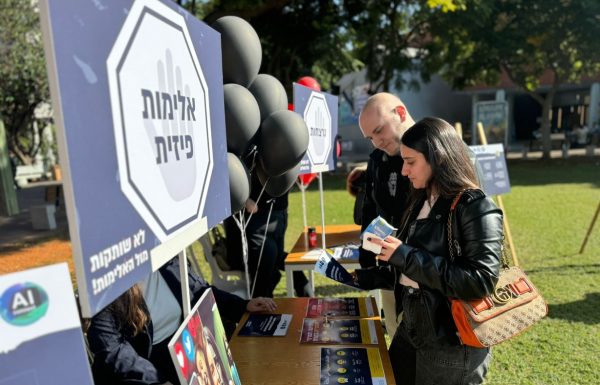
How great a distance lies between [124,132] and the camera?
2.87 ft

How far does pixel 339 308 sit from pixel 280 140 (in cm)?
100

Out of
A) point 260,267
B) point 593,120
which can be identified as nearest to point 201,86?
point 260,267

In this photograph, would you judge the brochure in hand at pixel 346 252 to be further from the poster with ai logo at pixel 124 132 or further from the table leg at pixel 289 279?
the poster with ai logo at pixel 124 132

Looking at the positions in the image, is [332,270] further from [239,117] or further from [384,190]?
[239,117]

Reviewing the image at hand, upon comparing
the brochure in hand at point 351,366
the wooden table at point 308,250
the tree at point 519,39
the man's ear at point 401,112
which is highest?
the tree at point 519,39

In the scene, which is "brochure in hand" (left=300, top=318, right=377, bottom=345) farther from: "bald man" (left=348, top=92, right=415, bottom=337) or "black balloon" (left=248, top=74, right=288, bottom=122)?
"black balloon" (left=248, top=74, right=288, bottom=122)

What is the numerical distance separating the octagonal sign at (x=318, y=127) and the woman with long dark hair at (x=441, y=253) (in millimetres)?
1361

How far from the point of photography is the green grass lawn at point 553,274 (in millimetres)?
3045

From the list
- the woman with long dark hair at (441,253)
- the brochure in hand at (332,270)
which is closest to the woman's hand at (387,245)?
the woman with long dark hair at (441,253)

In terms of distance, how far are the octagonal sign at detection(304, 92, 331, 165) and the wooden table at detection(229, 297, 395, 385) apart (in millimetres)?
1396

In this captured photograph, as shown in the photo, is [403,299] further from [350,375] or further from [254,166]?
[254,166]

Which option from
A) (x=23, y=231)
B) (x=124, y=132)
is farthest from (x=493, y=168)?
(x=23, y=231)

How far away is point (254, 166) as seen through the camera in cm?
257

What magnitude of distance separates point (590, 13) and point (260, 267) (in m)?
15.9
